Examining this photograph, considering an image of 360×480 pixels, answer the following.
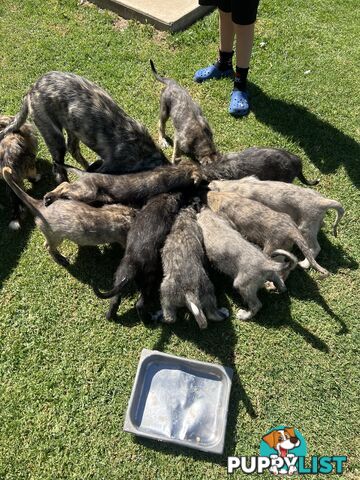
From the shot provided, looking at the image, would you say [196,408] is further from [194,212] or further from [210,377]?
[194,212]

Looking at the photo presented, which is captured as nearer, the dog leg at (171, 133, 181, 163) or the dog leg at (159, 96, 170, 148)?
the dog leg at (171, 133, 181, 163)

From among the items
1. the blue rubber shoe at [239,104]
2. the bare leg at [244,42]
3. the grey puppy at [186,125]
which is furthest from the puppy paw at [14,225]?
the bare leg at [244,42]

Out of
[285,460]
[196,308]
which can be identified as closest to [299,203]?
[196,308]

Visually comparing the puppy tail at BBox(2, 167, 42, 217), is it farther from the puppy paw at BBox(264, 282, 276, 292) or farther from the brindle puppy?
the puppy paw at BBox(264, 282, 276, 292)

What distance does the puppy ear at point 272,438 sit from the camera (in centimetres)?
400

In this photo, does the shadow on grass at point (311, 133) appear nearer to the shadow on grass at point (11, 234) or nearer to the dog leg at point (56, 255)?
the shadow on grass at point (11, 234)

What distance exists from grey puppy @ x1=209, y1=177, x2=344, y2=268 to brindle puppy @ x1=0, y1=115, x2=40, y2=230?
274cm

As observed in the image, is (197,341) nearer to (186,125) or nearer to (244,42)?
(186,125)

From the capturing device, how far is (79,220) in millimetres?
4570

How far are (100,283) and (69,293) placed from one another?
365 mm

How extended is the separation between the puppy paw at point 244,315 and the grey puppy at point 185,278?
6.0 inches

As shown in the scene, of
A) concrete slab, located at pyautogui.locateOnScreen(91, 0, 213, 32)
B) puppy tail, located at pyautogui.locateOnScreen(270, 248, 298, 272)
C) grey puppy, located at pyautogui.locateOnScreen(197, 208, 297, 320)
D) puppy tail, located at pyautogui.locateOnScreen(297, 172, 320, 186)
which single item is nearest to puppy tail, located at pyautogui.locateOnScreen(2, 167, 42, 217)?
grey puppy, located at pyautogui.locateOnScreen(197, 208, 297, 320)

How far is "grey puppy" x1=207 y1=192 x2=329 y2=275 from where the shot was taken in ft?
14.5

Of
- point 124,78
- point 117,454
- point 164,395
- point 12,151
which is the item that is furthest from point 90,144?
point 117,454
